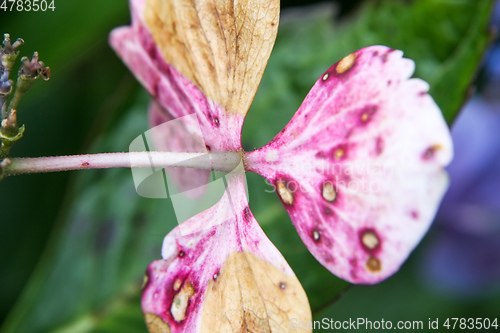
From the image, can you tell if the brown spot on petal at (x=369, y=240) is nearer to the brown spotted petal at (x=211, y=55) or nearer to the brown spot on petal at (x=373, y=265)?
the brown spot on petal at (x=373, y=265)

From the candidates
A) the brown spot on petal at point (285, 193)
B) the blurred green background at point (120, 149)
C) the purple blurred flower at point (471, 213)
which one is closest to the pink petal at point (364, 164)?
the brown spot on petal at point (285, 193)

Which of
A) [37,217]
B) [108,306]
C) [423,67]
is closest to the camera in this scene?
[423,67]

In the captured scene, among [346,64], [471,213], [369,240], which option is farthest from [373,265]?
[471,213]

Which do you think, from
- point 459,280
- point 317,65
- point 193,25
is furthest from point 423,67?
point 459,280

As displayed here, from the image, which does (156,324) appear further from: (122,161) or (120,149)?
(120,149)

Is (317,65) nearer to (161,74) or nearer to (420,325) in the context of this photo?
(161,74)

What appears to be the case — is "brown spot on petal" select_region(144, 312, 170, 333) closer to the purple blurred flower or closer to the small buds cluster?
the small buds cluster
